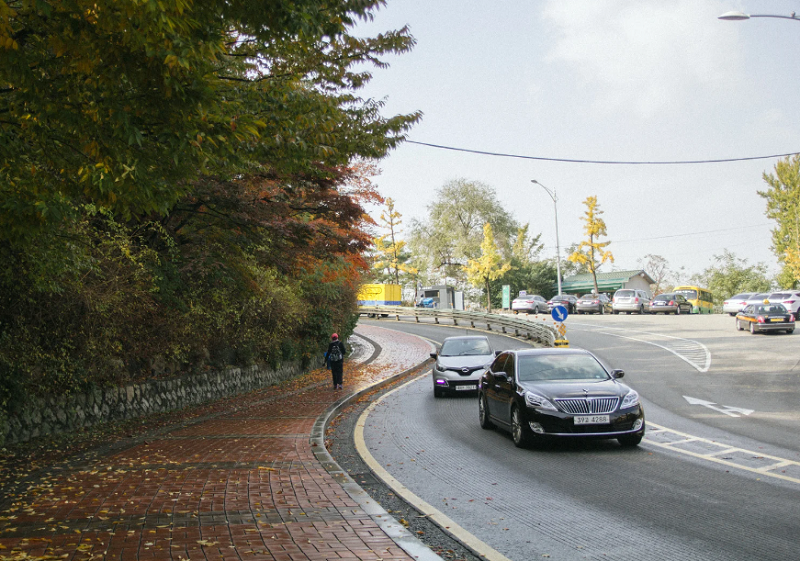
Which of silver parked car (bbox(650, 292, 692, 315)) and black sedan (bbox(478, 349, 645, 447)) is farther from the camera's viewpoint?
silver parked car (bbox(650, 292, 692, 315))

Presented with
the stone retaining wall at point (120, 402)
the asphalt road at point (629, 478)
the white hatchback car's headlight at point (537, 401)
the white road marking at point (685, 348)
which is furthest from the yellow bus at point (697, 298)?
the white hatchback car's headlight at point (537, 401)

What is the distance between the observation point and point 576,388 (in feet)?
32.2

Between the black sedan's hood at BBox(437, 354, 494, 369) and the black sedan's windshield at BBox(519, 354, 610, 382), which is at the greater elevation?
the black sedan's windshield at BBox(519, 354, 610, 382)

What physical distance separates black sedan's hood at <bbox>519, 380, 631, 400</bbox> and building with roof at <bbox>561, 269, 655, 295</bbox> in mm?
76912

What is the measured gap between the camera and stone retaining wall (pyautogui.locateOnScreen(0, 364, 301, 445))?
1051 cm

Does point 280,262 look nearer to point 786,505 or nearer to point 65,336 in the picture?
point 65,336

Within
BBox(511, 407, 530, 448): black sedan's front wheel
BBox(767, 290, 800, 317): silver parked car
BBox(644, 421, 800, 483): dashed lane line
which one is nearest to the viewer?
BBox(644, 421, 800, 483): dashed lane line

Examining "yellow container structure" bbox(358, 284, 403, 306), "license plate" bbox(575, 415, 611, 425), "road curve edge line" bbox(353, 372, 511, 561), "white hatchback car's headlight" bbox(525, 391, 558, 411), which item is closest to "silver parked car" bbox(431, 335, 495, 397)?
"road curve edge line" bbox(353, 372, 511, 561)

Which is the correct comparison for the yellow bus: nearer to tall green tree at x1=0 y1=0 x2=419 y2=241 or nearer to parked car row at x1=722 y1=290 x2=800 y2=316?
parked car row at x1=722 y1=290 x2=800 y2=316

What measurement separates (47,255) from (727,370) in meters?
19.0

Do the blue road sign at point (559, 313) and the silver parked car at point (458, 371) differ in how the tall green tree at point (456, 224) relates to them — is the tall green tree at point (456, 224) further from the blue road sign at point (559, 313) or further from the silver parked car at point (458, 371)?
the silver parked car at point (458, 371)

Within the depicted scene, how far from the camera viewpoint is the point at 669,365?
22.2 metres

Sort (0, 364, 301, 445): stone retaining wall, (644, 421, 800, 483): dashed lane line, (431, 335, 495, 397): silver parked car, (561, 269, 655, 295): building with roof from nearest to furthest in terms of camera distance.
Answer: (644, 421, 800, 483): dashed lane line → (0, 364, 301, 445): stone retaining wall → (431, 335, 495, 397): silver parked car → (561, 269, 655, 295): building with roof

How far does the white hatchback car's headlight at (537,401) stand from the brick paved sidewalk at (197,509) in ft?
10.5
